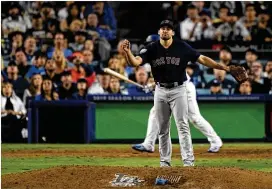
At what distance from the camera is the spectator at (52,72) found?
16.3 m

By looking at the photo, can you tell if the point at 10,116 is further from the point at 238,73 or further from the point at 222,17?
the point at 238,73

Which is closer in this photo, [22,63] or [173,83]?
[173,83]

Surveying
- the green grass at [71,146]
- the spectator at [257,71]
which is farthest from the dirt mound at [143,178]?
the spectator at [257,71]

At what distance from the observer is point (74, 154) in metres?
12.9

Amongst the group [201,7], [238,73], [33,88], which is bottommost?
[33,88]

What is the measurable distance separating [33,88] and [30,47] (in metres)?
1.60

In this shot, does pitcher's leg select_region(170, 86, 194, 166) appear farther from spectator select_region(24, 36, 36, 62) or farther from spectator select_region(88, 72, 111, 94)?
spectator select_region(24, 36, 36, 62)

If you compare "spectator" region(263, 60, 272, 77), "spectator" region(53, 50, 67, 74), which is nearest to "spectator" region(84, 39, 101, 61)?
"spectator" region(53, 50, 67, 74)

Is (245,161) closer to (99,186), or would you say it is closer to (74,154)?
(74,154)

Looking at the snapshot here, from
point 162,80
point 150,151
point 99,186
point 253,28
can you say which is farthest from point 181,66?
point 253,28

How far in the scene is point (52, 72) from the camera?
16.5 metres

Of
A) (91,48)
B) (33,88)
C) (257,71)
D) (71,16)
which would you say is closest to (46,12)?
(71,16)

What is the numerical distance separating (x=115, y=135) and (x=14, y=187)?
7.97 m

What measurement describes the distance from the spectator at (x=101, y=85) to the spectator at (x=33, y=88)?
1.19m
